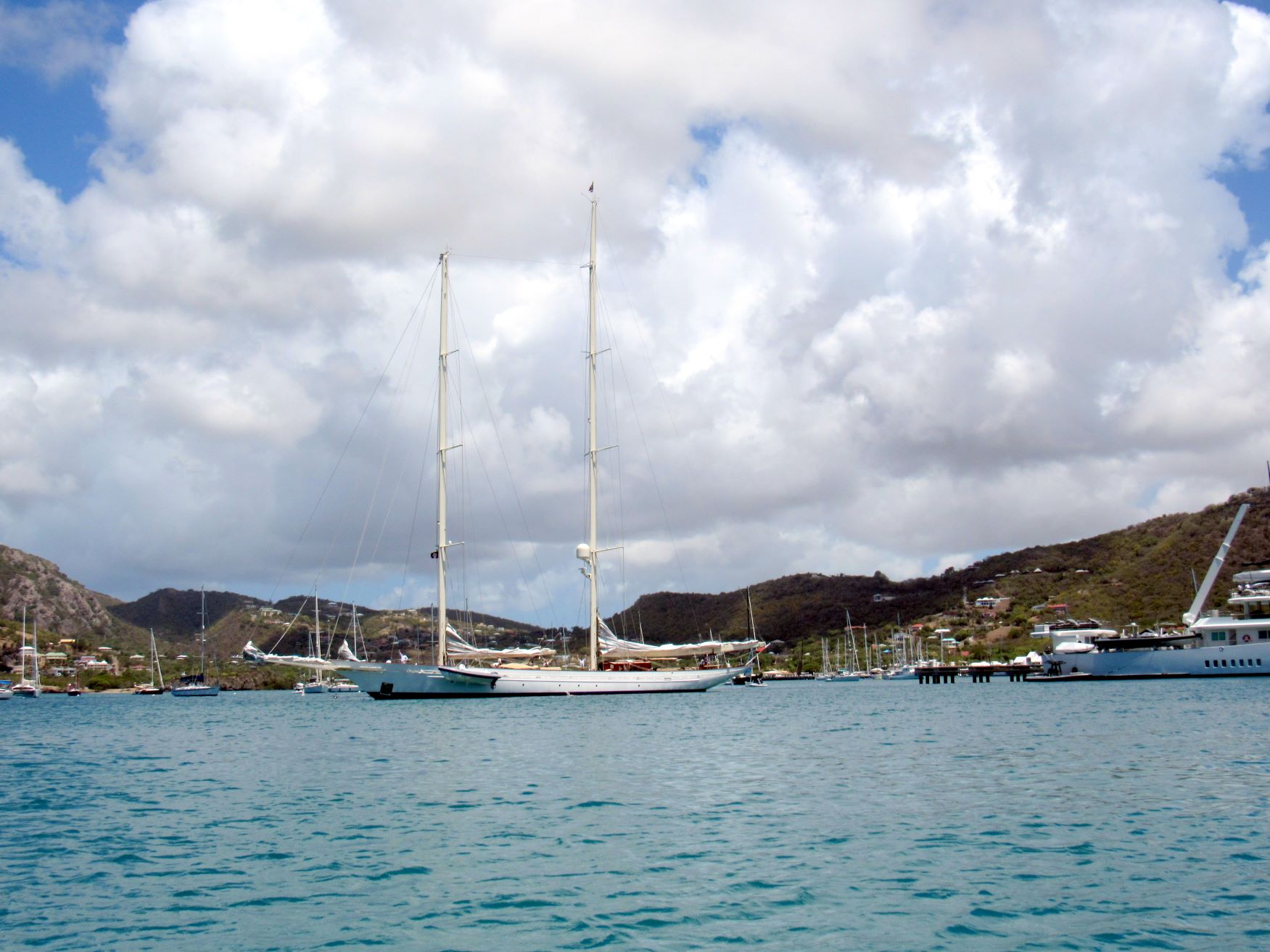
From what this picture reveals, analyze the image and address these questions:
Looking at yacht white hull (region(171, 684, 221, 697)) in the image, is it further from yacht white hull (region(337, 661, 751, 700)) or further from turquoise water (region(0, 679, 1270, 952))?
turquoise water (region(0, 679, 1270, 952))

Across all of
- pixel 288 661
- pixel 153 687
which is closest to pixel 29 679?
pixel 153 687

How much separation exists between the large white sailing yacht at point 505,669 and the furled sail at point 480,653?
0.29 ft

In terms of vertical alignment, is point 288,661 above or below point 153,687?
above

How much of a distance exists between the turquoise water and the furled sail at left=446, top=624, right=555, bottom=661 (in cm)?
3702

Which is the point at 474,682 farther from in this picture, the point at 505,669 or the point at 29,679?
the point at 29,679

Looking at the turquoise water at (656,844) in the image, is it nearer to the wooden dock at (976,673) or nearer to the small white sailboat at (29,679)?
the wooden dock at (976,673)

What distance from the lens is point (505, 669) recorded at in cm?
7469

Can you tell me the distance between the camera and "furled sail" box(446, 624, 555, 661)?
7619 centimetres

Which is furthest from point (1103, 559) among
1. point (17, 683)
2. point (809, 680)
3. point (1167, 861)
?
point (1167, 861)

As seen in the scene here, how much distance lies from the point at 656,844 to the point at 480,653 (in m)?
60.2

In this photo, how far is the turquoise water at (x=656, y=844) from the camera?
12.9m

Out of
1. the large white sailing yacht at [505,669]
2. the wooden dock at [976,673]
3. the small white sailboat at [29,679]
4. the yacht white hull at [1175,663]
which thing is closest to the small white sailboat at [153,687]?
the small white sailboat at [29,679]

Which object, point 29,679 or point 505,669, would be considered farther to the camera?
point 29,679

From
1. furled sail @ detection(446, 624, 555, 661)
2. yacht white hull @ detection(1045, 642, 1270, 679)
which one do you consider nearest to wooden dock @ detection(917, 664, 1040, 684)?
yacht white hull @ detection(1045, 642, 1270, 679)
